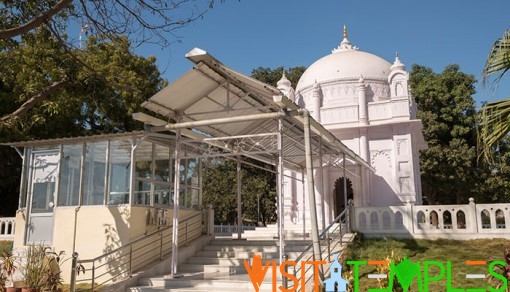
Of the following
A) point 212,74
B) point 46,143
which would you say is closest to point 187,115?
point 212,74

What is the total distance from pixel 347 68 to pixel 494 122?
18.1 m

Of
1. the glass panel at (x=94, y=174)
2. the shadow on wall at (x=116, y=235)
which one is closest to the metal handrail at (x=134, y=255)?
the shadow on wall at (x=116, y=235)

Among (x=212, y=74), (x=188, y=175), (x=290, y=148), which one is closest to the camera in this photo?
(x=212, y=74)

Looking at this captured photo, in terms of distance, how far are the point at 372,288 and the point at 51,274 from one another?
6940mm

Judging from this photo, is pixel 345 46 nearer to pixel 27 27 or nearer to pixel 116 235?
pixel 116 235

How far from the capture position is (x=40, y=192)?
43.4 ft

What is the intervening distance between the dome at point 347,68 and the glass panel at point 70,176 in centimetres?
1289

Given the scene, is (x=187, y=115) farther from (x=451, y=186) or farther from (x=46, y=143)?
(x=451, y=186)

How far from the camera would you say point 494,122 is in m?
4.37

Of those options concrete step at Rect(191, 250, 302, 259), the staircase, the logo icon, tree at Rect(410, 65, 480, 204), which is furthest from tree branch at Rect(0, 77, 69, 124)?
tree at Rect(410, 65, 480, 204)

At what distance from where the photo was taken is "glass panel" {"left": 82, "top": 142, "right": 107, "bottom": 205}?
12.4 metres

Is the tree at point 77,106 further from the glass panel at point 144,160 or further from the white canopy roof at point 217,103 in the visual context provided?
the white canopy roof at point 217,103

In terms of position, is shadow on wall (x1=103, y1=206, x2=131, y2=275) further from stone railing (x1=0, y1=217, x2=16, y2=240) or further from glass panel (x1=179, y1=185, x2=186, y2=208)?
stone railing (x1=0, y1=217, x2=16, y2=240)

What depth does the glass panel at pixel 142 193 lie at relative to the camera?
12133 millimetres
